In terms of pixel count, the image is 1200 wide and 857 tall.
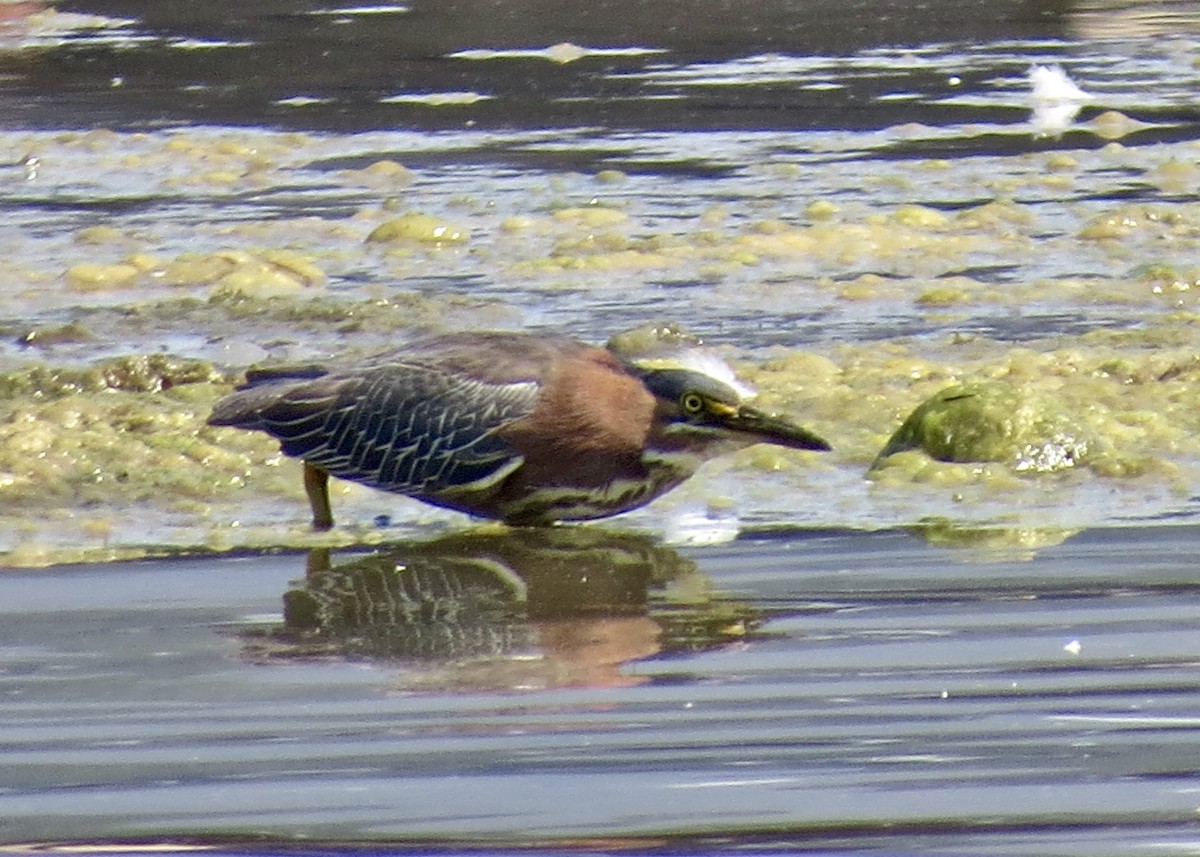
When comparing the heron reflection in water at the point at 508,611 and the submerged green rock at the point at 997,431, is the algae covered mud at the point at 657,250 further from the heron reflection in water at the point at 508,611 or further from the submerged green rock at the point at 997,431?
the heron reflection in water at the point at 508,611

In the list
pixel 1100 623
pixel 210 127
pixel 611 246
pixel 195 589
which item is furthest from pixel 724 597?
pixel 210 127

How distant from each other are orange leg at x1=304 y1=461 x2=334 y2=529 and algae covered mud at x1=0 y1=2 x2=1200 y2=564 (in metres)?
0.08

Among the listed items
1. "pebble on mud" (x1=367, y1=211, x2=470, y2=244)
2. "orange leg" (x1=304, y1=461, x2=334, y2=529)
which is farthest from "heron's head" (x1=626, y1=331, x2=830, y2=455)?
"pebble on mud" (x1=367, y1=211, x2=470, y2=244)

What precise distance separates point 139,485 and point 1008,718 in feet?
7.83

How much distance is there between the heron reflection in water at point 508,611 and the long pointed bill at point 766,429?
0.95ft

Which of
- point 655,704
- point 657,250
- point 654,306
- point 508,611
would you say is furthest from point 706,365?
point 657,250

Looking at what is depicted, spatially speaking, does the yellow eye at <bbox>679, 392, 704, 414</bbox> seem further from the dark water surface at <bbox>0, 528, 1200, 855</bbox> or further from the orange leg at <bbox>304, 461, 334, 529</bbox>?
the orange leg at <bbox>304, 461, 334, 529</bbox>

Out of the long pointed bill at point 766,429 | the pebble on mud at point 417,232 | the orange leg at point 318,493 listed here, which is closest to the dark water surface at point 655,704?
the long pointed bill at point 766,429

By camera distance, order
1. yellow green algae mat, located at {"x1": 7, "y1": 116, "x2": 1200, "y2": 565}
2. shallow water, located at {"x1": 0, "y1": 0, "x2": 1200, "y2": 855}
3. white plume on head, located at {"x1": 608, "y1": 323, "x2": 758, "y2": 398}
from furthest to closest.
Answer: white plume on head, located at {"x1": 608, "y1": 323, "x2": 758, "y2": 398} < yellow green algae mat, located at {"x1": 7, "y1": 116, "x2": 1200, "y2": 565} < shallow water, located at {"x1": 0, "y1": 0, "x2": 1200, "y2": 855}

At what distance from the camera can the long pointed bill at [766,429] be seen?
4.80 m

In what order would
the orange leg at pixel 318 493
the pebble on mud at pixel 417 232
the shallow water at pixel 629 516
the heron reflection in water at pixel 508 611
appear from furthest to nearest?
the pebble on mud at pixel 417 232
the orange leg at pixel 318 493
the heron reflection in water at pixel 508 611
the shallow water at pixel 629 516

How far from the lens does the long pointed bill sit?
4797 mm

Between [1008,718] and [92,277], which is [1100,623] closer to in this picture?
[1008,718]

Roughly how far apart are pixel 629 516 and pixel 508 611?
0.79 metres
